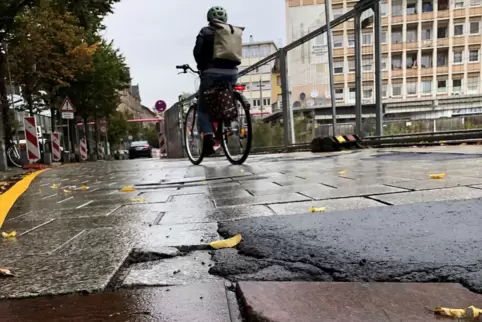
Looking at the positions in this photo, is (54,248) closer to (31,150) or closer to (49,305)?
(49,305)

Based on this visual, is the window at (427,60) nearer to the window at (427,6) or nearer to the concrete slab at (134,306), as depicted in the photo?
the window at (427,6)

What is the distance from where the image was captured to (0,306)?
52.8 inches

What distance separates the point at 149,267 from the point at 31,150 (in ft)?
40.5

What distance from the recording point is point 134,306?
50.8 inches

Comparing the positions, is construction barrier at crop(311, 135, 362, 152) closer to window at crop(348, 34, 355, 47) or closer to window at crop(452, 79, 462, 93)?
window at crop(348, 34, 355, 47)

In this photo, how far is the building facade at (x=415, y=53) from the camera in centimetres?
640

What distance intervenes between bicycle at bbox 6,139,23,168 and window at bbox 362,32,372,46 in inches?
434

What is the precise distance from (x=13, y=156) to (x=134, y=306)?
14522 mm

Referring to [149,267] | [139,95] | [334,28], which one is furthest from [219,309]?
[139,95]

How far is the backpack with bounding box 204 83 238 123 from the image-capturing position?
5.89 meters

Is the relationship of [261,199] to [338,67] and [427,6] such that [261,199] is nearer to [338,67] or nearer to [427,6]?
[427,6]

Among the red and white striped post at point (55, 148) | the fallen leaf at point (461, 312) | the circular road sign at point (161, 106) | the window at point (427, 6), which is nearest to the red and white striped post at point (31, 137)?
the red and white striped post at point (55, 148)

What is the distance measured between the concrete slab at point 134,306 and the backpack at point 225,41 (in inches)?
182

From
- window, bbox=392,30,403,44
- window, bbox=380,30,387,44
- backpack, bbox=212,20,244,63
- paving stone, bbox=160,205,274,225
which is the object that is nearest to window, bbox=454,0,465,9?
window, bbox=392,30,403,44
